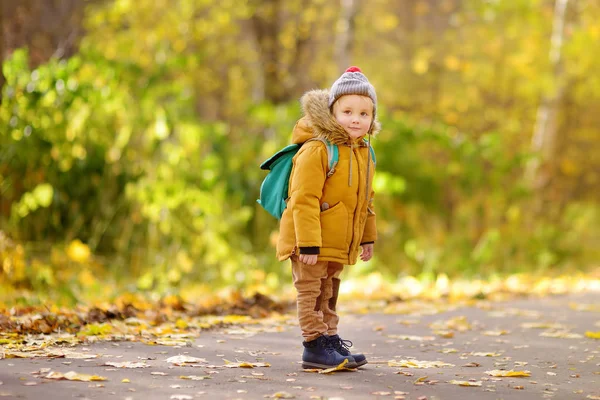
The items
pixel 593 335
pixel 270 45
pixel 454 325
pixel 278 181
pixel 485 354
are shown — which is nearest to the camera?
Result: pixel 278 181

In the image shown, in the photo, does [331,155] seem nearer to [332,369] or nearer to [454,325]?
[332,369]

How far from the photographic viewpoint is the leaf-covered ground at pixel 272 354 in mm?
4562

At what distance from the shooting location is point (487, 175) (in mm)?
14719

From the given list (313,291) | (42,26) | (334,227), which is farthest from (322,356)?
(42,26)

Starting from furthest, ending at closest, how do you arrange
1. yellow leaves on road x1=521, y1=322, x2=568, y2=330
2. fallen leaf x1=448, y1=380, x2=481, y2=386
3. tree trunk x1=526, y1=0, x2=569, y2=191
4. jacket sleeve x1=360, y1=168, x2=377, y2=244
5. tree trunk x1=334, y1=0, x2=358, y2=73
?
tree trunk x1=526, y1=0, x2=569, y2=191, tree trunk x1=334, y1=0, x2=358, y2=73, yellow leaves on road x1=521, y1=322, x2=568, y2=330, jacket sleeve x1=360, y1=168, x2=377, y2=244, fallen leaf x1=448, y1=380, x2=481, y2=386

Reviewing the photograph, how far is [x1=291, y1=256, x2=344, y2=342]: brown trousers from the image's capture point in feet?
17.2

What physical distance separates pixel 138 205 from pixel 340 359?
6994mm

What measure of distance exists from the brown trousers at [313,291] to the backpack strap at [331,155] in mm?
532

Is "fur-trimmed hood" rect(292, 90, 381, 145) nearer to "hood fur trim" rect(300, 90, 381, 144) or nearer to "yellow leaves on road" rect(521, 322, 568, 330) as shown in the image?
"hood fur trim" rect(300, 90, 381, 144)

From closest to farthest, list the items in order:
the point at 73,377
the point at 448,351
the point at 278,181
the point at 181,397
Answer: the point at 181,397 → the point at 73,377 → the point at 278,181 → the point at 448,351

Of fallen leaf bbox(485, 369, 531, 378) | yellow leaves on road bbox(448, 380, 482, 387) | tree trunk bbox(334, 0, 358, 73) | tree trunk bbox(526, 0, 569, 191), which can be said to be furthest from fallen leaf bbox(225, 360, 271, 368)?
tree trunk bbox(526, 0, 569, 191)

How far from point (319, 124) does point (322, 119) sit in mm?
34

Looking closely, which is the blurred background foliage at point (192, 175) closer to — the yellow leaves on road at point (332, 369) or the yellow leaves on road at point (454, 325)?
the yellow leaves on road at point (454, 325)

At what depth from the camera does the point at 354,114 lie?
17.5ft
